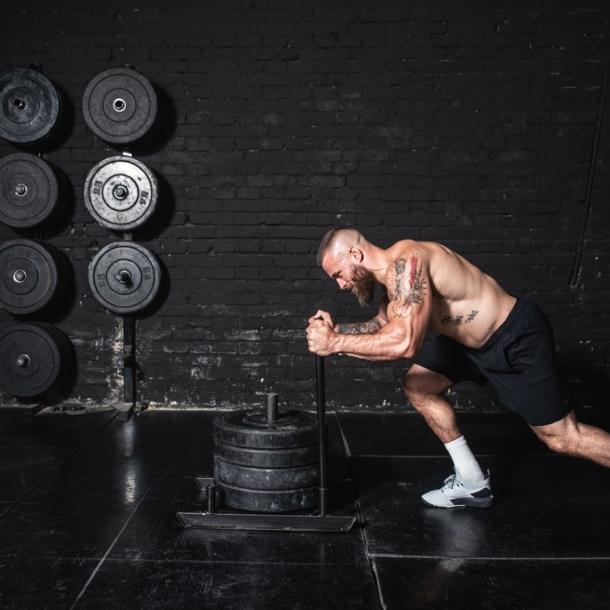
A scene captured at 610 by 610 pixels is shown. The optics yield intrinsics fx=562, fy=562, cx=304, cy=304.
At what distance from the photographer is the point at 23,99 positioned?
384 cm

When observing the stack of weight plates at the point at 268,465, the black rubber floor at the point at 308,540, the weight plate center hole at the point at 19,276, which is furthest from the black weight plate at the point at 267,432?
the weight plate center hole at the point at 19,276

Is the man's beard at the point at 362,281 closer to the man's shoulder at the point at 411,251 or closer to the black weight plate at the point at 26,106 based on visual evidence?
the man's shoulder at the point at 411,251

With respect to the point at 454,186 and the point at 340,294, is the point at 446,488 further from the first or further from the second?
the point at 454,186

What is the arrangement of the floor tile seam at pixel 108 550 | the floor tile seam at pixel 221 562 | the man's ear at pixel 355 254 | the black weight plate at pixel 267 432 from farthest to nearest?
the man's ear at pixel 355 254, the black weight plate at pixel 267 432, the floor tile seam at pixel 221 562, the floor tile seam at pixel 108 550

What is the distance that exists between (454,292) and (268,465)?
1030 mm

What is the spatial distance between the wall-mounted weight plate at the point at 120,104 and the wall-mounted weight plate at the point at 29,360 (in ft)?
4.79

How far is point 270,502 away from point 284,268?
85.3 inches

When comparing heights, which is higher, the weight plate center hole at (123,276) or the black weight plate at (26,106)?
the black weight plate at (26,106)

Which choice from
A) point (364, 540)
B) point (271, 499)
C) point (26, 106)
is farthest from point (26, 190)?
point (364, 540)

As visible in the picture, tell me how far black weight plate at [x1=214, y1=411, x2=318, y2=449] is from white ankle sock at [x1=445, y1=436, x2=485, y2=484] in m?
0.65

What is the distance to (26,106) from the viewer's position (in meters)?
3.85

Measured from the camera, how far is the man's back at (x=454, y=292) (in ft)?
7.17

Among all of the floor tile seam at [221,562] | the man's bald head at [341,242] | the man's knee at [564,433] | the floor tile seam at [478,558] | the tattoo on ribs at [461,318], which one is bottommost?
the floor tile seam at [478,558]

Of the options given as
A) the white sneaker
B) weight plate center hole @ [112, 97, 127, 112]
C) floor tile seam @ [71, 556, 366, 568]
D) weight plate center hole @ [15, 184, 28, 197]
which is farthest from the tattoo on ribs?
weight plate center hole @ [15, 184, 28, 197]
